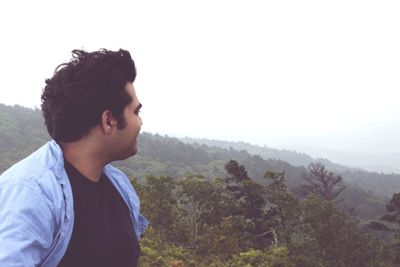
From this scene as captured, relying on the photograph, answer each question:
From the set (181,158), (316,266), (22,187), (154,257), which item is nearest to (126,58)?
(22,187)

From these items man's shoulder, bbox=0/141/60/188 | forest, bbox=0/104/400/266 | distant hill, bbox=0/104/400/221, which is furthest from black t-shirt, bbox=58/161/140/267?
distant hill, bbox=0/104/400/221

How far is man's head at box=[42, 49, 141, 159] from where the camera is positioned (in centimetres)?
180

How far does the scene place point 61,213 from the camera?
1.57 m

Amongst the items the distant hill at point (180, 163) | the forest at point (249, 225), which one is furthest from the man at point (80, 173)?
the distant hill at point (180, 163)

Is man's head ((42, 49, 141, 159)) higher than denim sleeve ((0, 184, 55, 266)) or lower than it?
higher

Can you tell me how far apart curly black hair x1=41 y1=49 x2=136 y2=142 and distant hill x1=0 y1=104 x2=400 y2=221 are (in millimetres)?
68596

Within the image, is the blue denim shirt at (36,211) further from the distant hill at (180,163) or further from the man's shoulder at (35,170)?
the distant hill at (180,163)

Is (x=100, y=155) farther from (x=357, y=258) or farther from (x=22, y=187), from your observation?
(x=357, y=258)

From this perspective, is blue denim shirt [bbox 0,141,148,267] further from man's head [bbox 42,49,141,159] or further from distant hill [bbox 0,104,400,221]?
distant hill [bbox 0,104,400,221]

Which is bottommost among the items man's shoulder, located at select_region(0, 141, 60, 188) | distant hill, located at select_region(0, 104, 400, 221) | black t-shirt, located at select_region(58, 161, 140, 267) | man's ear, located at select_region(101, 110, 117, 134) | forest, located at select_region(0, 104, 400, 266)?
distant hill, located at select_region(0, 104, 400, 221)

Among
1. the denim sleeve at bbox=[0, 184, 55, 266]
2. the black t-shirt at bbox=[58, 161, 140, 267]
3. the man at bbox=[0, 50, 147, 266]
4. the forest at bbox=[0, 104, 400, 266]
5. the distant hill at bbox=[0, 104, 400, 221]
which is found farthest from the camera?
the distant hill at bbox=[0, 104, 400, 221]

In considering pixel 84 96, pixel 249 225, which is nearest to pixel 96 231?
pixel 84 96

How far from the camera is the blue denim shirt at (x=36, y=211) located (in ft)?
4.49

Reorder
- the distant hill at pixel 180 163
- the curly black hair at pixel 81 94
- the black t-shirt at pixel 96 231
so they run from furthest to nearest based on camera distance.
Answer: the distant hill at pixel 180 163 < the curly black hair at pixel 81 94 < the black t-shirt at pixel 96 231
